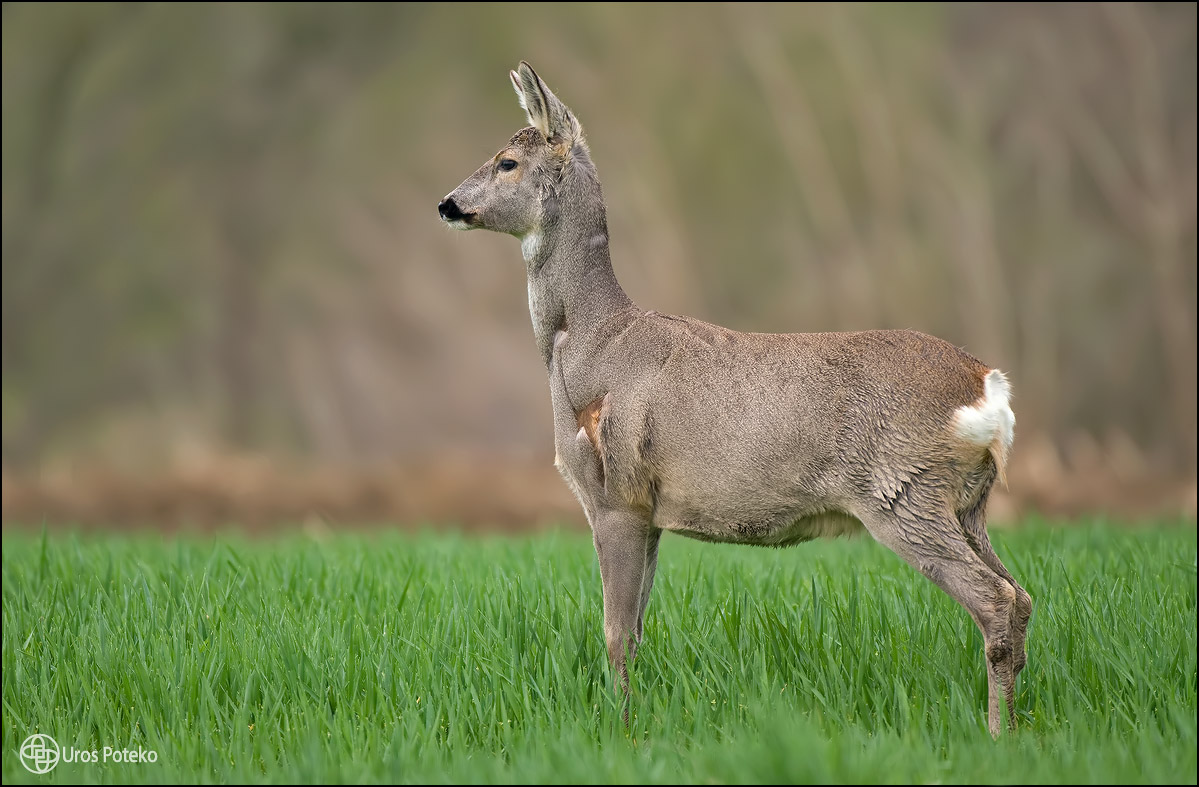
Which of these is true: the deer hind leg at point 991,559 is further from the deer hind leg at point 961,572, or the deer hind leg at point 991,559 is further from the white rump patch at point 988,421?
the white rump patch at point 988,421

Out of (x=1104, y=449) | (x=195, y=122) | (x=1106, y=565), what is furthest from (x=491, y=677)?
(x=195, y=122)

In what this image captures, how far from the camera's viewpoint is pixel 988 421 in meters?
3.77

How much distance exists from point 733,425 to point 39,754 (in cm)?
246

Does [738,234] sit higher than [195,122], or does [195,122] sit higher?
[195,122]

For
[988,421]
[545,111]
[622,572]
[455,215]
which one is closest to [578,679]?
[622,572]

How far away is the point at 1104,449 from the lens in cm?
1310

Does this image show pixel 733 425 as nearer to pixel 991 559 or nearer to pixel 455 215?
pixel 991 559

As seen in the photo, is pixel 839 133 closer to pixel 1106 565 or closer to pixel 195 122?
pixel 195 122

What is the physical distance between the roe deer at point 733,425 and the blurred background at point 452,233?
8622 millimetres

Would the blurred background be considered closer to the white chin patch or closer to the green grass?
the green grass

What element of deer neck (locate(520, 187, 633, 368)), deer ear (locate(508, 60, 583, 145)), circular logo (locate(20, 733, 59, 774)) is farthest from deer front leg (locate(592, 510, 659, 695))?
circular logo (locate(20, 733, 59, 774))

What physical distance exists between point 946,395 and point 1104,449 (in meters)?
10.4

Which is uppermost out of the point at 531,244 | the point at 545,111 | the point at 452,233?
the point at 452,233

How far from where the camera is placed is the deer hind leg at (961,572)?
3625mm
